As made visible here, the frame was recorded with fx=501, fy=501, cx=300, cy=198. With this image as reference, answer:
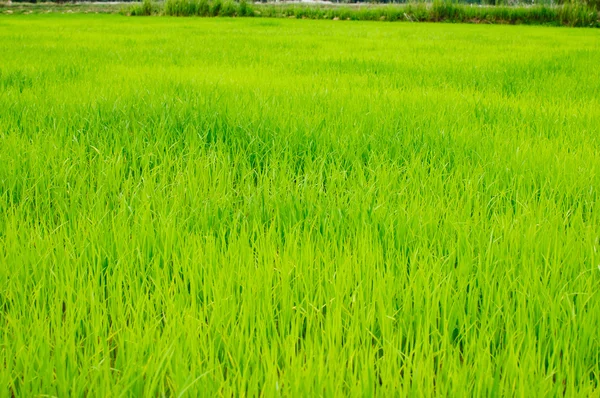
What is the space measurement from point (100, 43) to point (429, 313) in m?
7.29

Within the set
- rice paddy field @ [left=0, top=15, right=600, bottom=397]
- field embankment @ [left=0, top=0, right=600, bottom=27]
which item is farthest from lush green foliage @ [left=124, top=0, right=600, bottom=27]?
rice paddy field @ [left=0, top=15, right=600, bottom=397]

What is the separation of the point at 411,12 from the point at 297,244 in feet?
65.1

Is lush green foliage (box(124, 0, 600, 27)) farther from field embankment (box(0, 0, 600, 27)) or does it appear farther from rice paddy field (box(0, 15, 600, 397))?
rice paddy field (box(0, 15, 600, 397))

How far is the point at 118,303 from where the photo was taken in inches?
38.6

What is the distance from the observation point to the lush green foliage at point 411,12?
17.5 metres

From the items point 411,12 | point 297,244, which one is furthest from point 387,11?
point 297,244

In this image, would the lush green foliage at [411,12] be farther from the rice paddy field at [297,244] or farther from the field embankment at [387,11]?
the rice paddy field at [297,244]

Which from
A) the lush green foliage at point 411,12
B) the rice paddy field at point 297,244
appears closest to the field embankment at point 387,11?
the lush green foliage at point 411,12

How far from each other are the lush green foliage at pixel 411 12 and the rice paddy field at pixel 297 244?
16974 mm

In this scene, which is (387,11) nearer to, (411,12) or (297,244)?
(411,12)

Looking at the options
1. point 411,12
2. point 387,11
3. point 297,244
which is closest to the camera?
point 297,244

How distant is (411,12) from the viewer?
19.2 meters

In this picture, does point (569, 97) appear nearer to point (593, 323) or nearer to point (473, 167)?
point (473, 167)

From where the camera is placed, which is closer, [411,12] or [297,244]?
[297,244]
